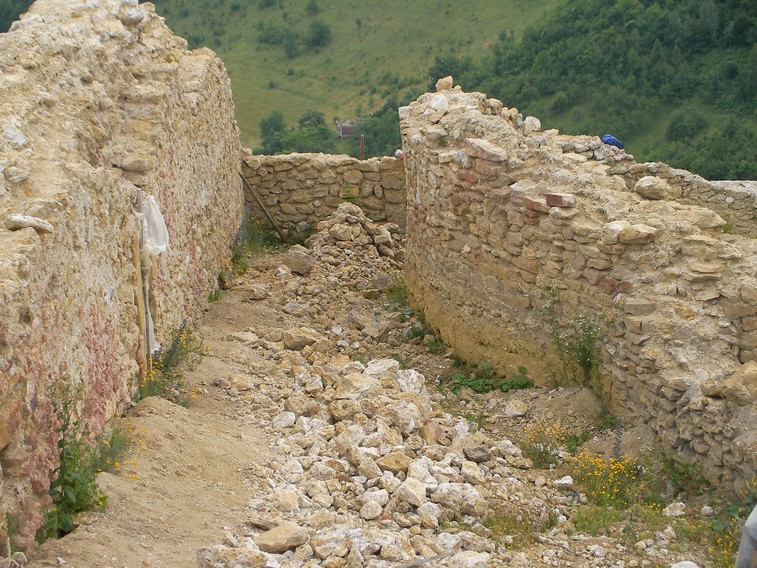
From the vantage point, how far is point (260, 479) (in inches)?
213

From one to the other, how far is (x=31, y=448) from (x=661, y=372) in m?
3.63

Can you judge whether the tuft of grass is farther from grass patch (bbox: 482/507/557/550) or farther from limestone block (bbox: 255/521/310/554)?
limestone block (bbox: 255/521/310/554)

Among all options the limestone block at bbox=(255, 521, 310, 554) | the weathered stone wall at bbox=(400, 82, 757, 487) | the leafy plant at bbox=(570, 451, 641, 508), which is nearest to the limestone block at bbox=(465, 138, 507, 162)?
the weathered stone wall at bbox=(400, 82, 757, 487)

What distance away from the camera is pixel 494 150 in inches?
302

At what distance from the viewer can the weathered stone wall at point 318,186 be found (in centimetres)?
1209

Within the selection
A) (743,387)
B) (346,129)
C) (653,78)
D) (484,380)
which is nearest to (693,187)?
(484,380)

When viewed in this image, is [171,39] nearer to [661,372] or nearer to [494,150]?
[494,150]

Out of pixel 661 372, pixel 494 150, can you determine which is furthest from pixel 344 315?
pixel 661 372

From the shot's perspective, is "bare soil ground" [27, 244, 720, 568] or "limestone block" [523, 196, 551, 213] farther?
"limestone block" [523, 196, 551, 213]

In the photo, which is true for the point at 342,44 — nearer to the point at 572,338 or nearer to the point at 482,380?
the point at 482,380

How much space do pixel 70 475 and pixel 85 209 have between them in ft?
4.80

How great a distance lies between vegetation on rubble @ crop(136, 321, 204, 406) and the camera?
6.16 metres

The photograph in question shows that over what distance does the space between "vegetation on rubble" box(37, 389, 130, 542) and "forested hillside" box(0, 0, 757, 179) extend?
15.1 metres

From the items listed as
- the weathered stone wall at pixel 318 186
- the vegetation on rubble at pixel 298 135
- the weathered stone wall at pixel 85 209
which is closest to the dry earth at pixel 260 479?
the weathered stone wall at pixel 85 209
